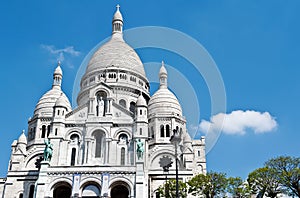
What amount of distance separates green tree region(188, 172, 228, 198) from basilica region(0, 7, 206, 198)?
12.2 ft

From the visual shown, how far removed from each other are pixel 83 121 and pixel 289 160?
2550 centimetres

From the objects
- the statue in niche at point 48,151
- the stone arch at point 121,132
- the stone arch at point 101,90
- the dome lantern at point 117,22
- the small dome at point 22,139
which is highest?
the dome lantern at point 117,22

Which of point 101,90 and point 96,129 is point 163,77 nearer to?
point 101,90

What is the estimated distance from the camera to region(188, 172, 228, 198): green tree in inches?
1567

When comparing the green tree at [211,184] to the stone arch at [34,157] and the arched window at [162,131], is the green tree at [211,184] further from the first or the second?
the stone arch at [34,157]

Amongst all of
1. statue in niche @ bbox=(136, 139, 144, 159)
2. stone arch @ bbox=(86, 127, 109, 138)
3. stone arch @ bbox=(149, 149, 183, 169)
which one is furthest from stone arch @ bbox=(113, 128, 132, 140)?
stone arch @ bbox=(149, 149, 183, 169)

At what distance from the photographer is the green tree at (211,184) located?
39812mm

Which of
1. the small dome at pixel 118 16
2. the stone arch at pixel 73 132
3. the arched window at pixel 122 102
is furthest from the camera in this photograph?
the small dome at pixel 118 16

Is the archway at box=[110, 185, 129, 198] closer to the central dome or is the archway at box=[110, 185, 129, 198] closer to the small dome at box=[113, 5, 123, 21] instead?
the central dome

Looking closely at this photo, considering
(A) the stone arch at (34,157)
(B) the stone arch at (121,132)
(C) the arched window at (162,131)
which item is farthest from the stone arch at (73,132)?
(C) the arched window at (162,131)

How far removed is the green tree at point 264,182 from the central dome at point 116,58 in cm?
3175

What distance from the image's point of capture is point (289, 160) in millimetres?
38969

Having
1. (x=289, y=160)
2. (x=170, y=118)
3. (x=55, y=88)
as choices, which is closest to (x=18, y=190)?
(x=55, y=88)

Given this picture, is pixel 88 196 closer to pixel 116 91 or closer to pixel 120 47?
pixel 116 91
